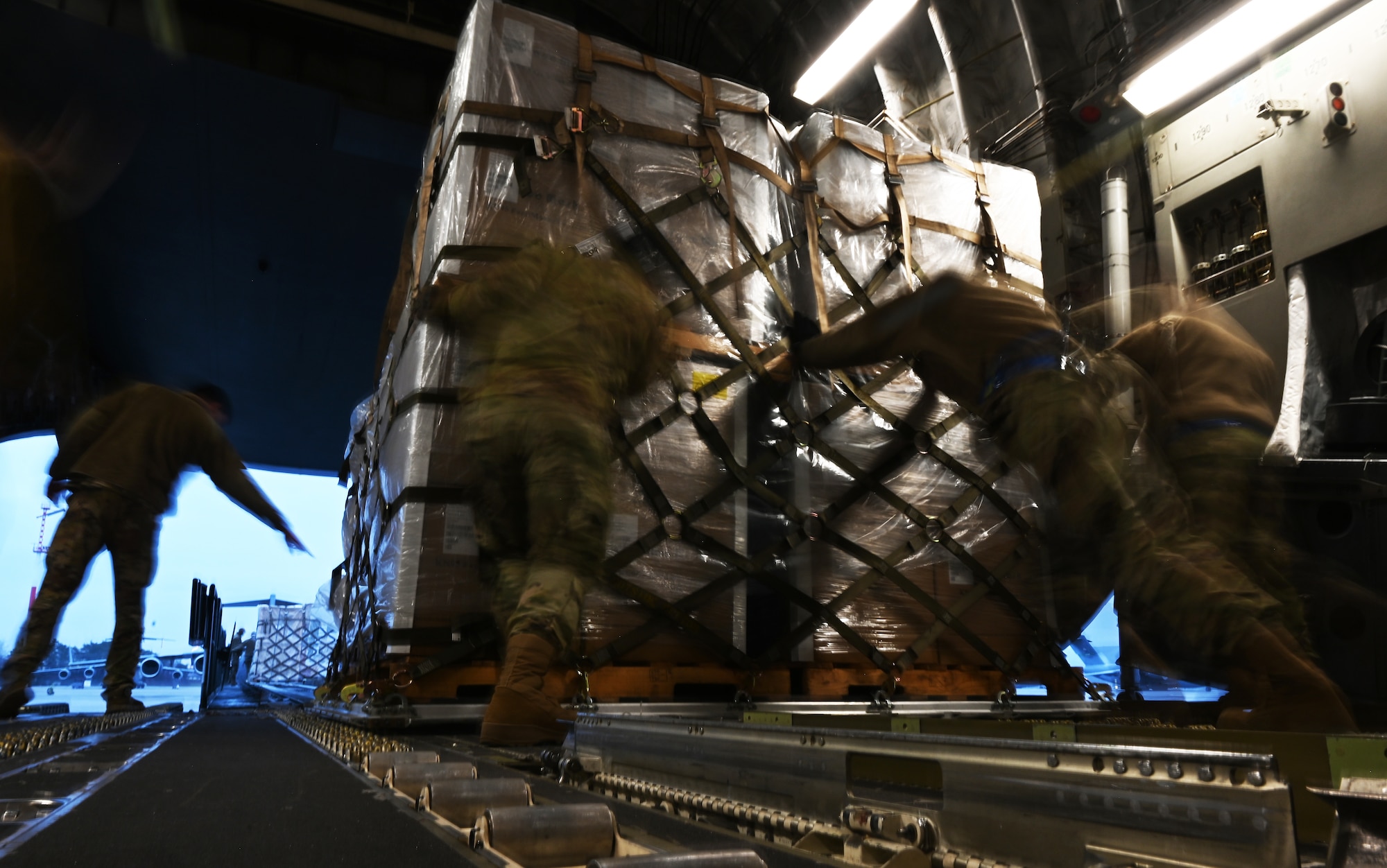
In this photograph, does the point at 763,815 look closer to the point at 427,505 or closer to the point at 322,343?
the point at 427,505

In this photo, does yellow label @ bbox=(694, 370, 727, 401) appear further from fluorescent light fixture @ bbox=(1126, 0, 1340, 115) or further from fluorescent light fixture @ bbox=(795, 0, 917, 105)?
fluorescent light fixture @ bbox=(1126, 0, 1340, 115)

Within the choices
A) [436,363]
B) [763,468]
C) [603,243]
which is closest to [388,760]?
[436,363]

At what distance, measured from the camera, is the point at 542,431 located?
2.62 metres

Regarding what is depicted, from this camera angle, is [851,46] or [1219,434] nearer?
[1219,434]

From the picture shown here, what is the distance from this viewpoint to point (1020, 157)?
6.29 meters

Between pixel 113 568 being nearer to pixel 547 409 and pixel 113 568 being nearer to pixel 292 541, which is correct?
pixel 292 541

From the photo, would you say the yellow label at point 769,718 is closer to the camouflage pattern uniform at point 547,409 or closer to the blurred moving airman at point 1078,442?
the camouflage pattern uniform at point 547,409

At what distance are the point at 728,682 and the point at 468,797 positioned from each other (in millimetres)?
2482

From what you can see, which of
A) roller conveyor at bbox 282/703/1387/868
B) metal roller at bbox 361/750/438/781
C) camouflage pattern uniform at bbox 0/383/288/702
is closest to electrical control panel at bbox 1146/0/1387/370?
roller conveyor at bbox 282/703/1387/868

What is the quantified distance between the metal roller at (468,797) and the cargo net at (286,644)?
52.4ft

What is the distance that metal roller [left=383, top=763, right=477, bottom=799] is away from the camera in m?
1.42

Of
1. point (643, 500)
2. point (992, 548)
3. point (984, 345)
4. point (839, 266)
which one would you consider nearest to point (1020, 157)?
point (839, 266)

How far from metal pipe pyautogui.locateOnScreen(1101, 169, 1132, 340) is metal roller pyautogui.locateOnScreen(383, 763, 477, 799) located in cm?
519

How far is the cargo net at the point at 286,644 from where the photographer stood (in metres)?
15.8
